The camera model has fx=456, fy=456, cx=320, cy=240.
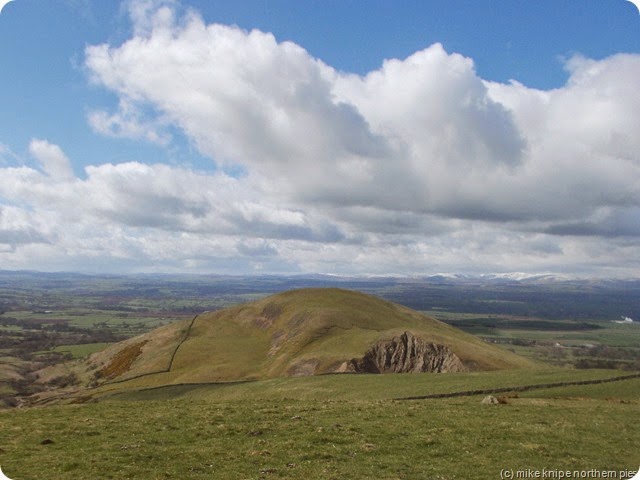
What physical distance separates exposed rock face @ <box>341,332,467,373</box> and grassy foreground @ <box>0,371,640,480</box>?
47821 mm

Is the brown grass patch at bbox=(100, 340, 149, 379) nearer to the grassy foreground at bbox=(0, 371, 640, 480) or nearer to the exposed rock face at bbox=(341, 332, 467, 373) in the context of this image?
the exposed rock face at bbox=(341, 332, 467, 373)

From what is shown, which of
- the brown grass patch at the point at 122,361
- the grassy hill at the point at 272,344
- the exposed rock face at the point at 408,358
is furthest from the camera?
the brown grass patch at the point at 122,361

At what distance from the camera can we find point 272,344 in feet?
383

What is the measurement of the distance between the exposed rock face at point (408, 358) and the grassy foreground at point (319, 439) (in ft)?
157

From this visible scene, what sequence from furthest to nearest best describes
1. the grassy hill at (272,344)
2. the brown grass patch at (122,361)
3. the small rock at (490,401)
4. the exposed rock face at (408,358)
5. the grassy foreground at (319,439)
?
the brown grass patch at (122,361), the grassy hill at (272,344), the exposed rock face at (408,358), the small rock at (490,401), the grassy foreground at (319,439)

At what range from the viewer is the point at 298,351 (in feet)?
331

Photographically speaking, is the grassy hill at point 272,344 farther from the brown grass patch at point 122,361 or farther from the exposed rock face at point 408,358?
the exposed rock face at point 408,358

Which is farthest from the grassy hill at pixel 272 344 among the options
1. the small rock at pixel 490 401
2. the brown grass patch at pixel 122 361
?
the small rock at pixel 490 401

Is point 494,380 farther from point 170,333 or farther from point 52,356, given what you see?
point 52,356

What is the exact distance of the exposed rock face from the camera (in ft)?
287

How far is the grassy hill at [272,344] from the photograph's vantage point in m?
92.8

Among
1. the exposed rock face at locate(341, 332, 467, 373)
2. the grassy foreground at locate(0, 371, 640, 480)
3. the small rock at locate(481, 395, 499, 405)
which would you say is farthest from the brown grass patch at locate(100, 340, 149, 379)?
the small rock at locate(481, 395, 499, 405)

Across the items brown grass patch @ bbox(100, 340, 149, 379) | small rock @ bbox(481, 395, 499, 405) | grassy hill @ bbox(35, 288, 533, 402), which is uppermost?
small rock @ bbox(481, 395, 499, 405)

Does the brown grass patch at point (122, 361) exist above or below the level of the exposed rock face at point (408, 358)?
below
